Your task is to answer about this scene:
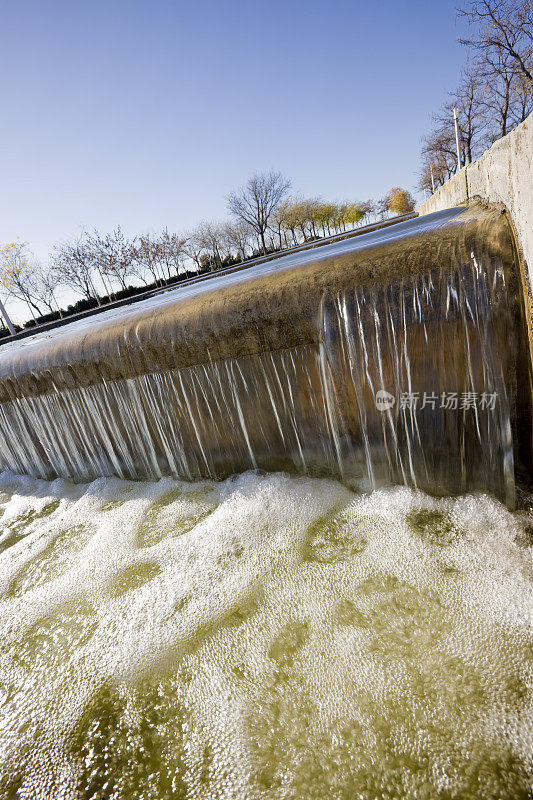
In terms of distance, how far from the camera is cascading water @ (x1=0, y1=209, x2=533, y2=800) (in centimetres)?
128

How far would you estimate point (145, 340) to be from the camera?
2.80 meters

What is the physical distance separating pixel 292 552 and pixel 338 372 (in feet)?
3.75

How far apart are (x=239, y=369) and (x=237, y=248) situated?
175 feet

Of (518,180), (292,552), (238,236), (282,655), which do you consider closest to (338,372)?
(292,552)

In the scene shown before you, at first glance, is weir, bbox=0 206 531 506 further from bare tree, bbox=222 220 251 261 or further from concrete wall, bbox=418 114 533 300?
bare tree, bbox=222 220 251 261

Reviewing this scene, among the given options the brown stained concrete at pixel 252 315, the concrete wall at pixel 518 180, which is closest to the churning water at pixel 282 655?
the brown stained concrete at pixel 252 315

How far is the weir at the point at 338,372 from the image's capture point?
1974 millimetres

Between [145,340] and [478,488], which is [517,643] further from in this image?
[145,340]

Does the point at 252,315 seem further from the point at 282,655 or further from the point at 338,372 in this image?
the point at 282,655

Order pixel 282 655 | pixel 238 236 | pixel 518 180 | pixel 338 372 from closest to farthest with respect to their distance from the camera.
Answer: pixel 282 655
pixel 518 180
pixel 338 372
pixel 238 236

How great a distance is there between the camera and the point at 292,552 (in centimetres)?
216

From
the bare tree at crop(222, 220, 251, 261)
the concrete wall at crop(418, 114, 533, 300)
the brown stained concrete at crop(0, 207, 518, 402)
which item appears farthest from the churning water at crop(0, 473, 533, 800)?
the bare tree at crop(222, 220, 251, 261)

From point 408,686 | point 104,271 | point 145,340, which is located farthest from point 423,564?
point 104,271

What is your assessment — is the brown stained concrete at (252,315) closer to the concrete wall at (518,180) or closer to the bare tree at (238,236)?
the concrete wall at (518,180)
